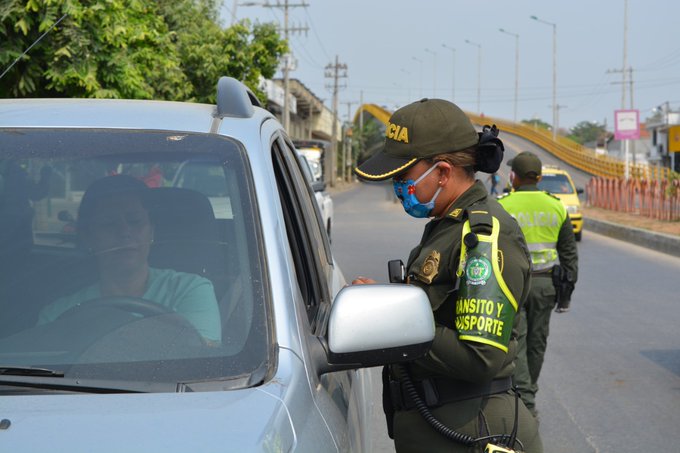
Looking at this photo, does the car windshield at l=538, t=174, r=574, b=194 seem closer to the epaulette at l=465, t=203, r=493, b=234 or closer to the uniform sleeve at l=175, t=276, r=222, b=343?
the epaulette at l=465, t=203, r=493, b=234

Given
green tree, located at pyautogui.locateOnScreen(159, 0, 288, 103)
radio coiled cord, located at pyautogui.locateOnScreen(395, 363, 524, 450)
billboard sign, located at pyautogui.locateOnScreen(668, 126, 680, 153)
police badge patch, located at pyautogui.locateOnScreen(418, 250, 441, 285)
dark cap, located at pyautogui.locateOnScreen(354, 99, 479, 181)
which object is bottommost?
radio coiled cord, located at pyautogui.locateOnScreen(395, 363, 524, 450)

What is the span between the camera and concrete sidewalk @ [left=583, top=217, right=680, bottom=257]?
18.5 m

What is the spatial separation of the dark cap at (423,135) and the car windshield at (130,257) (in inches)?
19.1

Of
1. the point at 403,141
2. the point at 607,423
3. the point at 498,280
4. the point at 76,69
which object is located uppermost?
the point at 76,69

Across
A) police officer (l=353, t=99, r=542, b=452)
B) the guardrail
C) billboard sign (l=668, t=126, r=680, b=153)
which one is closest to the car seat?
police officer (l=353, t=99, r=542, b=452)

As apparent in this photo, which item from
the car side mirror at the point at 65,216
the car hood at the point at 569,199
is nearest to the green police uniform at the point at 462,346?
the car side mirror at the point at 65,216

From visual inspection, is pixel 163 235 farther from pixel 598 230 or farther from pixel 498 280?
pixel 598 230

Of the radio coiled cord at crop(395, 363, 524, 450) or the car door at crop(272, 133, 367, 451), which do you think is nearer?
the car door at crop(272, 133, 367, 451)

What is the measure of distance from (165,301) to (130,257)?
0.15 meters

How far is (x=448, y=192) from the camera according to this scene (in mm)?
2879

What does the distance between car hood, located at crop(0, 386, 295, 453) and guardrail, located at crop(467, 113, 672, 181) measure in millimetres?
31564

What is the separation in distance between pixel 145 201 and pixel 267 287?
534 millimetres

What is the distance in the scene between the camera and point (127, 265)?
101 inches

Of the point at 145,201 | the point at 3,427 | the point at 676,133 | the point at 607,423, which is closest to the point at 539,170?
the point at 607,423
